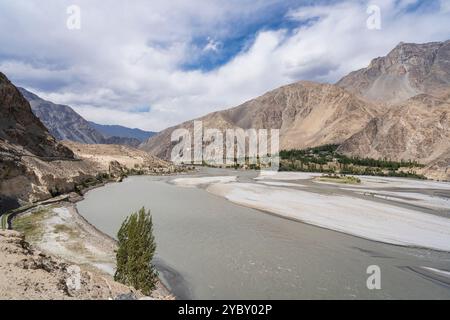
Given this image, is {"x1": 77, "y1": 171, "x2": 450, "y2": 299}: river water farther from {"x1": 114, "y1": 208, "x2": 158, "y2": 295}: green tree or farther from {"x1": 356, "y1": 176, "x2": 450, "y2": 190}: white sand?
{"x1": 356, "y1": 176, "x2": 450, "y2": 190}: white sand

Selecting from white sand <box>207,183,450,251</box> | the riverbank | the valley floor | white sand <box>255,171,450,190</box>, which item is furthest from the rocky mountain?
white sand <box>255,171,450,190</box>

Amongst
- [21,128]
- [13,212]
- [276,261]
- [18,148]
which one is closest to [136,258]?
[276,261]

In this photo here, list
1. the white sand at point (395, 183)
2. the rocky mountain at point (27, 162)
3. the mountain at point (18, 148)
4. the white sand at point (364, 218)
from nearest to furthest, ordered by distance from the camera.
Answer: the white sand at point (364, 218)
the mountain at point (18, 148)
the rocky mountain at point (27, 162)
the white sand at point (395, 183)

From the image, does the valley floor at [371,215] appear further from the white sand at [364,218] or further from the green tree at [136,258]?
the green tree at [136,258]

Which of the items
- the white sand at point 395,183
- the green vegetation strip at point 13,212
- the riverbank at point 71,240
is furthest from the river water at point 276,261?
the white sand at point 395,183

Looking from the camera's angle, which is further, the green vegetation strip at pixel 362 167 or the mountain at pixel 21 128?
the green vegetation strip at pixel 362 167
